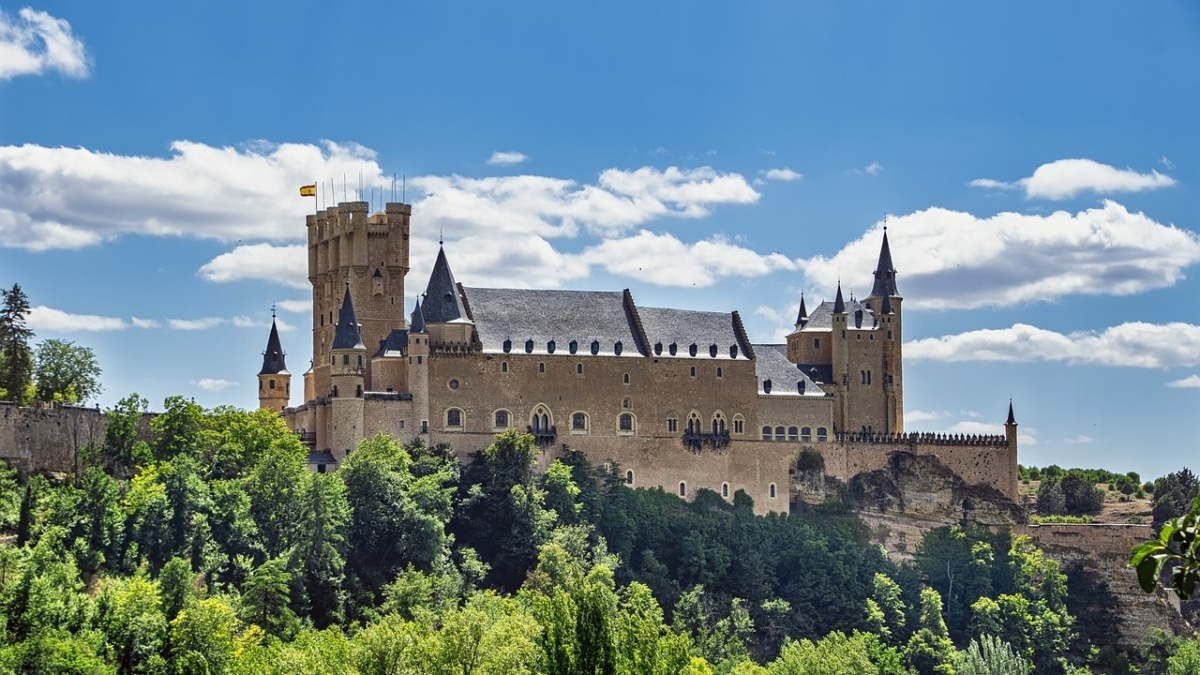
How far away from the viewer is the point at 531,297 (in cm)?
9006

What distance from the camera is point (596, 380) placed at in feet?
283

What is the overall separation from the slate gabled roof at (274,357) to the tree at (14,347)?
1552cm

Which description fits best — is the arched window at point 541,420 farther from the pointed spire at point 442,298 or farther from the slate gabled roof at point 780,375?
the slate gabled roof at point 780,375

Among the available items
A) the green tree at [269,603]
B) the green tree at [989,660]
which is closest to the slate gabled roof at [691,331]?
the green tree at [989,660]

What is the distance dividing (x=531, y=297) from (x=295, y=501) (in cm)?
1996

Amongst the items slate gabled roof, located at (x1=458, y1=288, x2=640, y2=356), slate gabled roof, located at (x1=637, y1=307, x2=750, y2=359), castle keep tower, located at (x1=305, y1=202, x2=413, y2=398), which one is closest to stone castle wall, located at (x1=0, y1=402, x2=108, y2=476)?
castle keep tower, located at (x1=305, y1=202, x2=413, y2=398)

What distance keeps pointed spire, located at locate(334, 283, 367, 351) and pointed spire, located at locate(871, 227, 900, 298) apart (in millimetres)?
30619

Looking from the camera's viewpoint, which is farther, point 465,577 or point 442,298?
point 442,298

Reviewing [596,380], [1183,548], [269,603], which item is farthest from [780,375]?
[1183,548]

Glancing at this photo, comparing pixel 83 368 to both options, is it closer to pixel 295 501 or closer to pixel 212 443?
pixel 212 443

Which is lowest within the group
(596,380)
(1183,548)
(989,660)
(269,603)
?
(989,660)

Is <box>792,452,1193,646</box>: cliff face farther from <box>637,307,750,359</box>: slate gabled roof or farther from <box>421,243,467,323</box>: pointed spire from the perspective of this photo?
<box>421,243,467,323</box>: pointed spire

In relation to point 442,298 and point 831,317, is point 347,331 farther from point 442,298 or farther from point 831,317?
point 831,317

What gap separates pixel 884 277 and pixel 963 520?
15.2 metres
